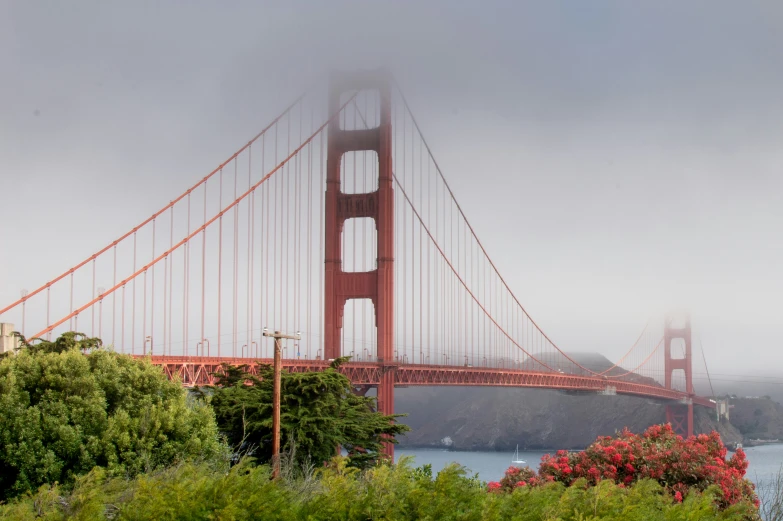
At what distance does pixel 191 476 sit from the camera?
54.2 feet

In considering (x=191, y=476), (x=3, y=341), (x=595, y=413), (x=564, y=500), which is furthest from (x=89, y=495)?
(x=595, y=413)

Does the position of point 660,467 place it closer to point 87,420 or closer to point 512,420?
point 87,420

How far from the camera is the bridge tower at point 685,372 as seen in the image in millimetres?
119038

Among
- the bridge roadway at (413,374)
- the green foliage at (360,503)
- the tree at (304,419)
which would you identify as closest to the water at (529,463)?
the bridge roadway at (413,374)

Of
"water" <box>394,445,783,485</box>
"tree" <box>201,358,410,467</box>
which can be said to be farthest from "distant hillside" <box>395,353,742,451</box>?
"tree" <box>201,358,410,467</box>

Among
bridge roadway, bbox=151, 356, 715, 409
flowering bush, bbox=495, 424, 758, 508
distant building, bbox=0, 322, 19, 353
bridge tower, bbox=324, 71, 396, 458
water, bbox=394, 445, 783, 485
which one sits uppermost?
bridge tower, bbox=324, 71, 396, 458

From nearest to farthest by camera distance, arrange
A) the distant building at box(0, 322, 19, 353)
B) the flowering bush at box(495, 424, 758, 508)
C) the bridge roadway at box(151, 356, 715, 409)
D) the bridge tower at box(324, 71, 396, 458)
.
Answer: the flowering bush at box(495, 424, 758, 508)
the distant building at box(0, 322, 19, 353)
the bridge roadway at box(151, 356, 715, 409)
the bridge tower at box(324, 71, 396, 458)

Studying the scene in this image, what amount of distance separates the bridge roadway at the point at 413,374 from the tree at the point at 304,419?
7.84 feet

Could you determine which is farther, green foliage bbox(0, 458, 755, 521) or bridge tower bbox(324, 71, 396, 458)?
bridge tower bbox(324, 71, 396, 458)

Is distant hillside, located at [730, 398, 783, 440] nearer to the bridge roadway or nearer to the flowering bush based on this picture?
the bridge roadway

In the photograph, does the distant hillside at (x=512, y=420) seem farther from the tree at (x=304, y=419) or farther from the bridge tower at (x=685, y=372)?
the tree at (x=304, y=419)

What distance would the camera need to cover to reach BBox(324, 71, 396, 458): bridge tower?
57.0 metres

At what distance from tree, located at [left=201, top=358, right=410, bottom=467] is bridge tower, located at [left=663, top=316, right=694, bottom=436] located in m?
90.1

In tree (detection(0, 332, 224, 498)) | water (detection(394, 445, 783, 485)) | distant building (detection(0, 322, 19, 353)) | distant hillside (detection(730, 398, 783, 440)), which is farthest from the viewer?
distant hillside (detection(730, 398, 783, 440))
